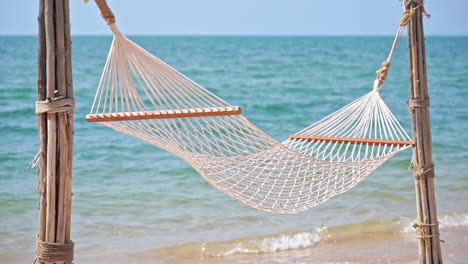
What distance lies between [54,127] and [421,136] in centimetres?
144

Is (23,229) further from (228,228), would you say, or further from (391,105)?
(391,105)

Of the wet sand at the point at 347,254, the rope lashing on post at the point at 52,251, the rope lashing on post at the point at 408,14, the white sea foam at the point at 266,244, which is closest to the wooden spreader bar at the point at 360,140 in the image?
the rope lashing on post at the point at 408,14

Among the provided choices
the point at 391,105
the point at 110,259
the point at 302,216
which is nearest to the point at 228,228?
the point at 302,216

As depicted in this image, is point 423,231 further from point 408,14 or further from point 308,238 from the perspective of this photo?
point 308,238

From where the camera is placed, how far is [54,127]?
1.83 meters

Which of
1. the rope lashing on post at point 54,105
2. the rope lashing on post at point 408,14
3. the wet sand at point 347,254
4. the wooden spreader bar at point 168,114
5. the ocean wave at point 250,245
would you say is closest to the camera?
the rope lashing on post at point 54,105

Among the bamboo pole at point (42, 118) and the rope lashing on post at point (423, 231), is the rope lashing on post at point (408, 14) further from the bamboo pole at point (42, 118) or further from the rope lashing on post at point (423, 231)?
the bamboo pole at point (42, 118)

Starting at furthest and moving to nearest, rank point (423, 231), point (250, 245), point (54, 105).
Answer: point (250, 245), point (423, 231), point (54, 105)

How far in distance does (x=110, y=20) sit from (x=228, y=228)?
7.19ft

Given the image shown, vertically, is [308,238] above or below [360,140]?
below

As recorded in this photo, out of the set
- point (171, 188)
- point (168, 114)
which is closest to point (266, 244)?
point (171, 188)

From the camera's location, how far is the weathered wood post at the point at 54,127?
181 cm

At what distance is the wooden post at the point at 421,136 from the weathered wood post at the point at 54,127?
1354mm

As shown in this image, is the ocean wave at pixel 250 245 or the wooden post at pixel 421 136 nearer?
the wooden post at pixel 421 136
